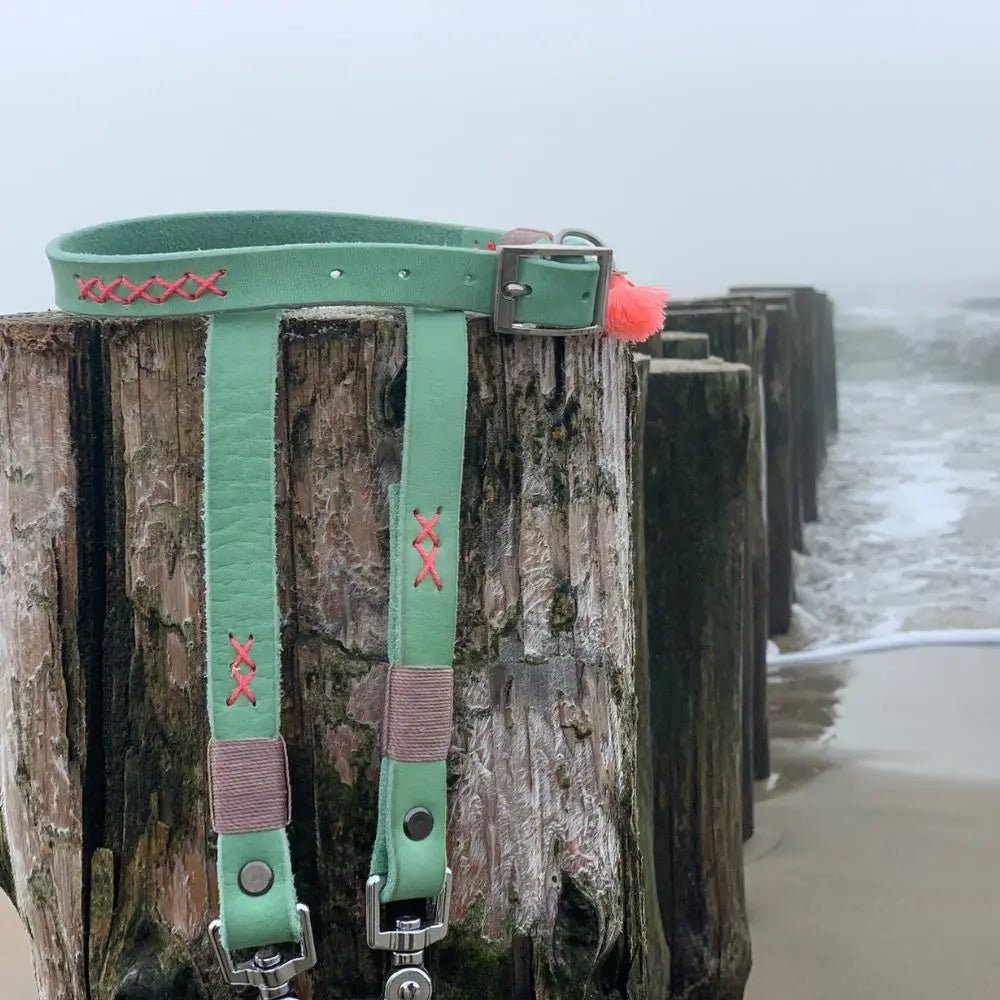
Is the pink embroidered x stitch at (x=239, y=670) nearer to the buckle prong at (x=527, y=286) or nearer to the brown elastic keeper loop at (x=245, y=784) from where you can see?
the brown elastic keeper loop at (x=245, y=784)

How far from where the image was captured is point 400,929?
128 cm

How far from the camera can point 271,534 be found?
4.07 feet

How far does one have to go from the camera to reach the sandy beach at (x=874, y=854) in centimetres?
302

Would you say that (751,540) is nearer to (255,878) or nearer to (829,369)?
(255,878)

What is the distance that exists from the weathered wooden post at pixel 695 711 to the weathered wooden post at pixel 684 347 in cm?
84

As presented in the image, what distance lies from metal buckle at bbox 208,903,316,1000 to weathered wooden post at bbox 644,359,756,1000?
150cm

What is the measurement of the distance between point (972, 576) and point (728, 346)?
14.6ft

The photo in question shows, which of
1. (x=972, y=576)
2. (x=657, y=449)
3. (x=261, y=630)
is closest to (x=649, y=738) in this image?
(x=657, y=449)

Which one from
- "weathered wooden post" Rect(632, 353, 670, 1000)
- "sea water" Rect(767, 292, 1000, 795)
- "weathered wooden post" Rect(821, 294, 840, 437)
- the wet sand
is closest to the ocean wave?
"sea water" Rect(767, 292, 1000, 795)

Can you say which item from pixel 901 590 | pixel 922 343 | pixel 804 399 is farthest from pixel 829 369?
pixel 922 343

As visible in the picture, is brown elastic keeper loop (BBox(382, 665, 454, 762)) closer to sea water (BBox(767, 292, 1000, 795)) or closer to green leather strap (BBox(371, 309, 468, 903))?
green leather strap (BBox(371, 309, 468, 903))

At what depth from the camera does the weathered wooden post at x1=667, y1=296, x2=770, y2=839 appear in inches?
155

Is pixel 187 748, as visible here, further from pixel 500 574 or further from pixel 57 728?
pixel 500 574

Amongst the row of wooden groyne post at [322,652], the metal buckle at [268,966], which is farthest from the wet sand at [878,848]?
the metal buckle at [268,966]
